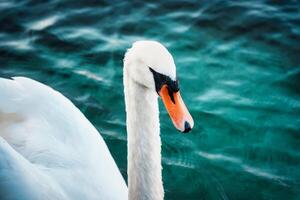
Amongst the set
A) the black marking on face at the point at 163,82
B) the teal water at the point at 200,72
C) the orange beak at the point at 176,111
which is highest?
the black marking on face at the point at 163,82

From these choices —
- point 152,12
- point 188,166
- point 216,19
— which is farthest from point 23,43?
point 188,166

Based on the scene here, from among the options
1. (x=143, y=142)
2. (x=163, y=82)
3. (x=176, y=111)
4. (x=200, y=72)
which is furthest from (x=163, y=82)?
(x=200, y=72)

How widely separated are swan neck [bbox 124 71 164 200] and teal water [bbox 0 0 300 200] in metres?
1.16

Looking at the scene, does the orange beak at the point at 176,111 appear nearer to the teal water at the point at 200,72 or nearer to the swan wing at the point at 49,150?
the swan wing at the point at 49,150

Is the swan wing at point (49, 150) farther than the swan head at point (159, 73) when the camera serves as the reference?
Yes

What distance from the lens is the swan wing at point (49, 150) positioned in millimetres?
3089

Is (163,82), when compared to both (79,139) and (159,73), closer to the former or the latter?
(159,73)

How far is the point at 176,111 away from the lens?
306cm

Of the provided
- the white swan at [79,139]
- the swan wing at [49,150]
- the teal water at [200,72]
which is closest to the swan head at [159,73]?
the white swan at [79,139]

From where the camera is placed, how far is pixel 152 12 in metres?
7.55

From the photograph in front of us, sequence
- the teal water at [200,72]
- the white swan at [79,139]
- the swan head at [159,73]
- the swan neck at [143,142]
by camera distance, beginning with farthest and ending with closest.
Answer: the teal water at [200,72]
the swan neck at [143,142]
the white swan at [79,139]
the swan head at [159,73]

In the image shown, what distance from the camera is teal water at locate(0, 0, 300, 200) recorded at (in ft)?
15.5

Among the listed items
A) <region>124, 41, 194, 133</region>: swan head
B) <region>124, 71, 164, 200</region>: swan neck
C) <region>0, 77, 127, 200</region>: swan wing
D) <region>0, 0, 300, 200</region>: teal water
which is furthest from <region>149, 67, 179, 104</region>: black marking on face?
<region>0, 0, 300, 200</region>: teal water

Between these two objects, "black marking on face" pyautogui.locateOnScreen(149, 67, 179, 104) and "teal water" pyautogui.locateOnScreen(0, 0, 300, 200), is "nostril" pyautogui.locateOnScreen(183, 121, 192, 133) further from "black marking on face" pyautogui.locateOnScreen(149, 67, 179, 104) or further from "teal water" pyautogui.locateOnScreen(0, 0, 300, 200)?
"teal water" pyautogui.locateOnScreen(0, 0, 300, 200)
